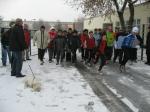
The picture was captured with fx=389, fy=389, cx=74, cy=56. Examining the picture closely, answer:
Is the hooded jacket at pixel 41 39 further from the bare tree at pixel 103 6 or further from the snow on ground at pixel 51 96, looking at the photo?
the bare tree at pixel 103 6

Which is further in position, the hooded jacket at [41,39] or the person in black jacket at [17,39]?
the hooded jacket at [41,39]

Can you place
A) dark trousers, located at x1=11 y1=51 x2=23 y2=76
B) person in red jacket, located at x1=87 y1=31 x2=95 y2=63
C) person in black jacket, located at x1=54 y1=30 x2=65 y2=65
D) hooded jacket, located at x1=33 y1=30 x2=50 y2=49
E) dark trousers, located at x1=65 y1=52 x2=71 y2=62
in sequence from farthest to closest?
dark trousers, located at x1=65 y1=52 x2=71 y2=62
person in red jacket, located at x1=87 y1=31 x2=95 y2=63
person in black jacket, located at x1=54 y1=30 x2=65 y2=65
hooded jacket, located at x1=33 y1=30 x2=50 y2=49
dark trousers, located at x1=11 y1=51 x2=23 y2=76

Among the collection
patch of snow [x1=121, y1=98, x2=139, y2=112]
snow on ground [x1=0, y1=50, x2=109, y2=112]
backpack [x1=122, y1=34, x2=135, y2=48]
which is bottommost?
patch of snow [x1=121, y1=98, x2=139, y2=112]

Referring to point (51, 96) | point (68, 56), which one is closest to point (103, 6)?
point (68, 56)

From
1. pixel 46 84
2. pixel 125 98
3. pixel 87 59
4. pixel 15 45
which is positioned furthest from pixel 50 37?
pixel 125 98

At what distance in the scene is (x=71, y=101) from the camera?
9617 mm

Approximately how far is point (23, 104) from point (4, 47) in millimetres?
7733

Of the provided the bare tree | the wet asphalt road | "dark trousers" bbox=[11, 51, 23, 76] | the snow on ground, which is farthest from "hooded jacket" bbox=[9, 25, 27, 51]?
the bare tree

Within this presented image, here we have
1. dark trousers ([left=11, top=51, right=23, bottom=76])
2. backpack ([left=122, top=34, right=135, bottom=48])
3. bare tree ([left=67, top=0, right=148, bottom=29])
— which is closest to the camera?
dark trousers ([left=11, top=51, right=23, bottom=76])

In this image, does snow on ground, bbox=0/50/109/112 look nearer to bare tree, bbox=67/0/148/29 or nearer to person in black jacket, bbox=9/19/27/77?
person in black jacket, bbox=9/19/27/77

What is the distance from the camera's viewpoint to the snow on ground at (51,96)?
8867 millimetres

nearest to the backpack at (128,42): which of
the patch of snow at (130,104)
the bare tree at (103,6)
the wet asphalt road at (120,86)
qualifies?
the wet asphalt road at (120,86)

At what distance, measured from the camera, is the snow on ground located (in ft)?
29.1

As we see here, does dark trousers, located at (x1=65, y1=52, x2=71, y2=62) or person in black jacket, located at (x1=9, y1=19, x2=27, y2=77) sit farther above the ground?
person in black jacket, located at (x1=9, y1=19, x2=27, y2=77)
